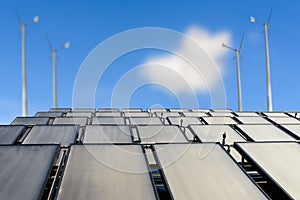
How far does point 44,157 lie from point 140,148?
62.6 inches

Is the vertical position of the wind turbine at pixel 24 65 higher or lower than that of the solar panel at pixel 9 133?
higher

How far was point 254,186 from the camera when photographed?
4.43 metres

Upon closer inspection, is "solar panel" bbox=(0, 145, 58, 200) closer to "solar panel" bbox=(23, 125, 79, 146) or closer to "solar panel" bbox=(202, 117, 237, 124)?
"solar panel" bbox=(23, 125, 79, 146)

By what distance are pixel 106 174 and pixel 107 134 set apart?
10.1 ft

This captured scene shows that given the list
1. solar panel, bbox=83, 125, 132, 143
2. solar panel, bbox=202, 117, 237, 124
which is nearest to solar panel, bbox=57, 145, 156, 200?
solar panel, bbox=83, 125, 132, 143

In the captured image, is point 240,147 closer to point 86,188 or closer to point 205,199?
point 205,199

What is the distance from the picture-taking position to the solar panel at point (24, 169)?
12.9ft

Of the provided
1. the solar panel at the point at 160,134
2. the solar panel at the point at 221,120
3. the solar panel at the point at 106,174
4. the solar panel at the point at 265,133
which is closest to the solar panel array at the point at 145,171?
the solar panel at the point at 106,174

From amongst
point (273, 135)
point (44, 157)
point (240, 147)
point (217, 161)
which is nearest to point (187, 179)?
point (217, 161)

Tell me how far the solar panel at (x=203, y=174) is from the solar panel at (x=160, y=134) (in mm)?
1555

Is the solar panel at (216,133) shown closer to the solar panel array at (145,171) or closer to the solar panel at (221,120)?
the solar panel array at (145,171)

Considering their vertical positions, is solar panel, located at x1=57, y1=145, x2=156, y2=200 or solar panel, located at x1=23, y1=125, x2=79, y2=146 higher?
solar panel, located at x1=23, y1=125, x2=79, y2=146

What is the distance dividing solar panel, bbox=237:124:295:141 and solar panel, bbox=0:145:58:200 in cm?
476

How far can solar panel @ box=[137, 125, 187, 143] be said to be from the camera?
7.26m
